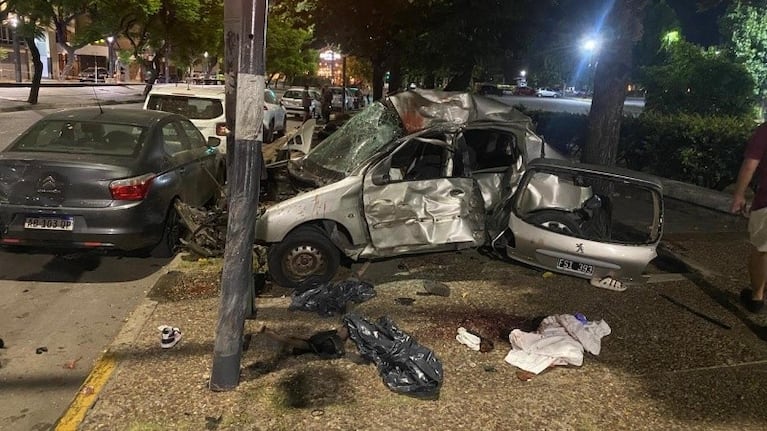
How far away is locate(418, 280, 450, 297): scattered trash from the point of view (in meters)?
5.38

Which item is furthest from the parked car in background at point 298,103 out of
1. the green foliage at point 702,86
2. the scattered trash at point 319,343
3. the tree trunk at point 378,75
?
the scattered trash at point 319,343

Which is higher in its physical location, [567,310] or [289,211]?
[289,211]

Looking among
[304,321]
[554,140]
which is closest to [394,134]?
[304,321]

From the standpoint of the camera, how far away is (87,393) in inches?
140

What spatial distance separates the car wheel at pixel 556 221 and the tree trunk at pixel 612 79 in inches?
96.2

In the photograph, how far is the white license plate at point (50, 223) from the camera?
5.16 metres

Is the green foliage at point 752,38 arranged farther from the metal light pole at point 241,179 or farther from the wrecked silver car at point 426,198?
the metal light pole at point 241,179

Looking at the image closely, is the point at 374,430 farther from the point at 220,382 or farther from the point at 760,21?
the point at 760,21

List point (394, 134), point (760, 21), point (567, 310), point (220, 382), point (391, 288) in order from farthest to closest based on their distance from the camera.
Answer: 1. point (760, 21)
2. point (394, 134)
3. point (391, 288)
4. point (567, 310)
5. point (220, 382)

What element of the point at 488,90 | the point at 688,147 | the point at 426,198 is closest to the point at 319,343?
the point at 426,198

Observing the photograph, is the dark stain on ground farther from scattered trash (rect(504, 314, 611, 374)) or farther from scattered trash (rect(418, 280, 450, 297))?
scattered trash (rect(418, 280, 450, 297))

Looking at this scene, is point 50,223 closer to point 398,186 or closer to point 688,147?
point 398,186

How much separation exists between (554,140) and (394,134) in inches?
321

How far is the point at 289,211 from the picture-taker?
5.27 metres
